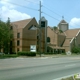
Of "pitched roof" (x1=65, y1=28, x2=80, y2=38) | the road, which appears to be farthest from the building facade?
the road

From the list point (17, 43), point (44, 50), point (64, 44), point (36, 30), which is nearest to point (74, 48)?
point (64, 44)

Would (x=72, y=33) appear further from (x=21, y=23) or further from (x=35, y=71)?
(x=35, y=71)

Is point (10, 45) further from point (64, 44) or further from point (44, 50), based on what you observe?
point (64, 44)

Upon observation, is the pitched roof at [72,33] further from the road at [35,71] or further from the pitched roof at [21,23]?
the road at [35,71]

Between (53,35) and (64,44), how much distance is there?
272 inches

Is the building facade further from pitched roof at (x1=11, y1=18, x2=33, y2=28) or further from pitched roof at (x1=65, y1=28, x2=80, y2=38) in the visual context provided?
pitched roof at (x1=65, y1=28, x2=80, y2=38)

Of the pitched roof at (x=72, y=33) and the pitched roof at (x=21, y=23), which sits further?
the pitched roof at (x=72, y=33)

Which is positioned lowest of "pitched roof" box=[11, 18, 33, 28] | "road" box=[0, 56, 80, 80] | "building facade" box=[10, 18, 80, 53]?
"road" box=[0, 56, 80, 80]

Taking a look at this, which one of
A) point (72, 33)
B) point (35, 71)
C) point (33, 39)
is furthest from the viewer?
point (72, 33)

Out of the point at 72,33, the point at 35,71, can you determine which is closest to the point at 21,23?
the point at 72,33

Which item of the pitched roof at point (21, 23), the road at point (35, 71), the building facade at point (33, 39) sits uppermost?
the pitched roof at point (21, 23)

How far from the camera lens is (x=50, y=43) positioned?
315 ft

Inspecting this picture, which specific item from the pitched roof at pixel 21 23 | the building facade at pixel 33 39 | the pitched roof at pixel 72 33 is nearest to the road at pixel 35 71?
the building facade at pixel 33 39

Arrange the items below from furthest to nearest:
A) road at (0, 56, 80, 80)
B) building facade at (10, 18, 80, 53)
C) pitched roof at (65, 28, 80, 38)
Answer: pitched roof at (65, 28, 80, 38) → building facade at (10, 18, 80, 53) → road at (0, 56, 80, 80)
